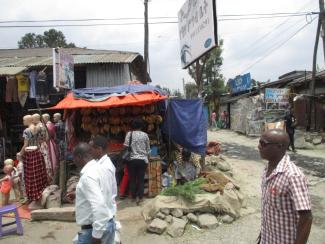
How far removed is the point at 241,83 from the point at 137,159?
22.4 metres

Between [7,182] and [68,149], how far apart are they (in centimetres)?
198

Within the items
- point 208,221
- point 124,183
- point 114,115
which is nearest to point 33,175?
point 124,183

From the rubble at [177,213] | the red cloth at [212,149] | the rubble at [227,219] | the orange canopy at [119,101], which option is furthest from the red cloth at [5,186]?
the red cloth at [212,149]

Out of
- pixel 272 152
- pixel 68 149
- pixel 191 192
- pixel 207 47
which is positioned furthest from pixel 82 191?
pixel 68 149

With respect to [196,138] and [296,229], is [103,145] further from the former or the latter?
[196,138]

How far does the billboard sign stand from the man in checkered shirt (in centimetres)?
1810

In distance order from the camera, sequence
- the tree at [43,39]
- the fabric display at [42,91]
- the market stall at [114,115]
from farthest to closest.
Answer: the tree at [43,39] < the fabric display at [42,91] < the market stall at [114,115]

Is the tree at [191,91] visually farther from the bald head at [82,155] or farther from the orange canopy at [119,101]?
the bald head at [82,155]

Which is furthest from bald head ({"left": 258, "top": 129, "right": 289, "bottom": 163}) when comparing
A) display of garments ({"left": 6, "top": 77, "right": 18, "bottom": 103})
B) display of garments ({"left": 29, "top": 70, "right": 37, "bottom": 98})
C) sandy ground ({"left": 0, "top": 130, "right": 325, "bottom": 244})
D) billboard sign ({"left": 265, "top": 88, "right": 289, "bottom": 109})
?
billboard sign ({"left": 265, "top": 88, "right": 289, "bottom": 109})

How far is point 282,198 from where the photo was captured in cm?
238

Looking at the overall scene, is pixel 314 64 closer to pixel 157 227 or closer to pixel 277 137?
pixel 157 227

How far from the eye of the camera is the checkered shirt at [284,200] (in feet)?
7.54

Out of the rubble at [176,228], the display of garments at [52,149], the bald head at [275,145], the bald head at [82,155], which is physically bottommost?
the rubble at [176,228]

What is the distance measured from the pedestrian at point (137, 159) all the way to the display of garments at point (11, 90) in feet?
18.1
